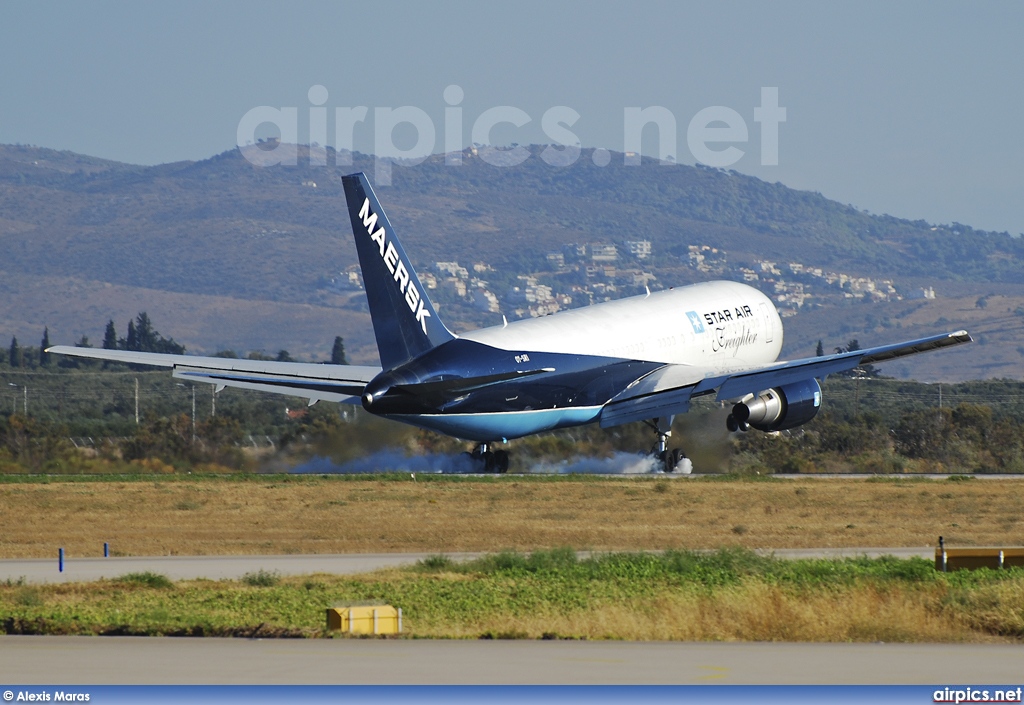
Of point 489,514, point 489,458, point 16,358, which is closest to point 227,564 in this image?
point 489,514

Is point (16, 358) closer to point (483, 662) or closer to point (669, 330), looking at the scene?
point (669, 330)

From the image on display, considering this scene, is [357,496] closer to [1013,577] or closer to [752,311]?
[752,311]

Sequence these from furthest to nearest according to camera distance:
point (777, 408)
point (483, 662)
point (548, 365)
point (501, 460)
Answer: point (777, 408)
point (501, 460)
point (548, 365)
point (483, 662)

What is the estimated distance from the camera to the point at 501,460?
5559cm

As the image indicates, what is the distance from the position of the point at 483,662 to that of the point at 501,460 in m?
37.4

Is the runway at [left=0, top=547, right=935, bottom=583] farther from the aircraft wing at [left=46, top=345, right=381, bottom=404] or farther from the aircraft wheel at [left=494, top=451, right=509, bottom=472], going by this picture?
the aircraft wheel at [left=494, top=451, right=509, bottom=472]

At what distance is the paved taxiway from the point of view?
1684 cm

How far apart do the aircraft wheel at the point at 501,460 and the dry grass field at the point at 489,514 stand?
25.0 inches

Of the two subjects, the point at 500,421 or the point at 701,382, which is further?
the point at 701,382

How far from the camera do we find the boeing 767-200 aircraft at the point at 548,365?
45.4 meters

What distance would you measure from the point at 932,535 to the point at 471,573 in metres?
14.3

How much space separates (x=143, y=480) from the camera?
2259 inches

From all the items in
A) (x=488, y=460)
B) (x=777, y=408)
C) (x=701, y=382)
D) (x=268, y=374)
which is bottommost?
(x=488, y=460)

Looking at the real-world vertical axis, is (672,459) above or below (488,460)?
below
